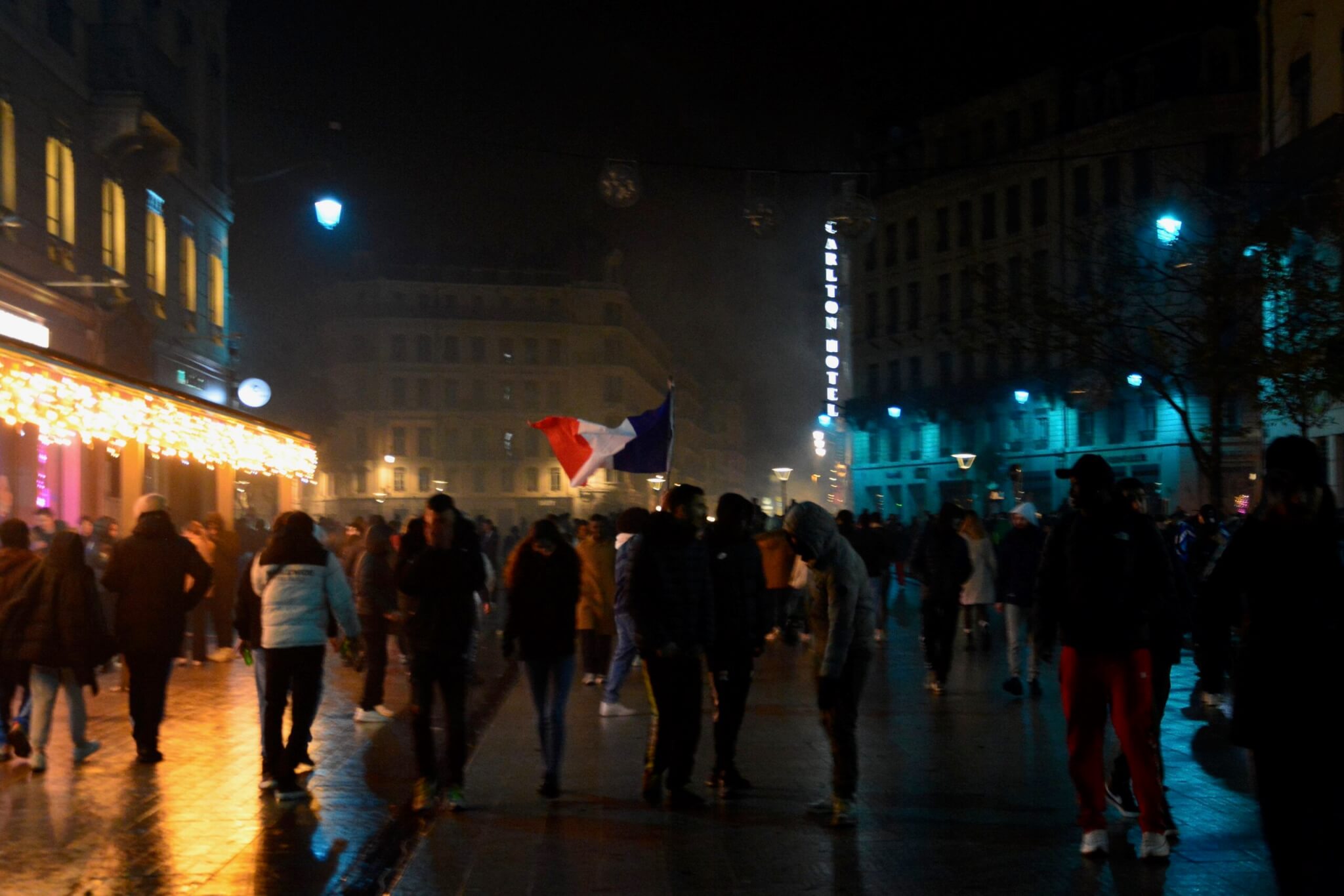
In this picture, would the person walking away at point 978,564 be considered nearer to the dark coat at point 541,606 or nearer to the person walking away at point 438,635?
the dark coat at point 541,606

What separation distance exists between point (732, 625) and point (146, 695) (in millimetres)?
4151

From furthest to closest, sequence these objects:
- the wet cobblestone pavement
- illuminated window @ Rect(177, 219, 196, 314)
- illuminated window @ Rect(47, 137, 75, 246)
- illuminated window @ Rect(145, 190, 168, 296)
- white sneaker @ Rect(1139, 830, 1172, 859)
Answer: illuminated window @ Rect(177, 219, 196, 314) < illuminated window @ Rect(145, 190, 168, 296) < illuminated window @ Rect(47, 137, 75, 246) < white sneaker @ Rect(1139, 830, 1172, 859) < the wet cobblestone pavement

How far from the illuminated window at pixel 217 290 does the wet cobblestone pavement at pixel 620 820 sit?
20849 millimetres

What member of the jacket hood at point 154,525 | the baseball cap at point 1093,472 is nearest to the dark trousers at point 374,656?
the jacket hood at point 154,525

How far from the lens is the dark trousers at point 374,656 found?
1169 centimetres

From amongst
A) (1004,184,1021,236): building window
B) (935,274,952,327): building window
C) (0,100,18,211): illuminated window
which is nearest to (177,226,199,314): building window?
(0,100,18,211): illuminated window

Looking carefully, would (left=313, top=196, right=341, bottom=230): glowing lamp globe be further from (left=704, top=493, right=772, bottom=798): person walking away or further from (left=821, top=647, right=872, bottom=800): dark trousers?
(left=821, top=647, right=872, bottom=800): dark trousers

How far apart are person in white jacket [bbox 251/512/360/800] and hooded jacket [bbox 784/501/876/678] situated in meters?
3.03

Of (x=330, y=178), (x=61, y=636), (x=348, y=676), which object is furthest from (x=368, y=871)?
(x=330, y=178)

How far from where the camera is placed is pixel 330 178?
55.1 feet

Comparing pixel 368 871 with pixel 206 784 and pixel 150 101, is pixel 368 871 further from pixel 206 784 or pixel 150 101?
pixel 150 101

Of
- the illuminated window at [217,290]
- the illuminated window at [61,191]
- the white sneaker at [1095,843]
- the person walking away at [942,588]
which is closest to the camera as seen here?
the white sneaker at [1095,843]

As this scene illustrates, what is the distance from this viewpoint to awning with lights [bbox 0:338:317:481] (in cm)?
1402

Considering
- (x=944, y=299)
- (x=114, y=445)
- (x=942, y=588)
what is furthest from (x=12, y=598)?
(x=944, y=299)
